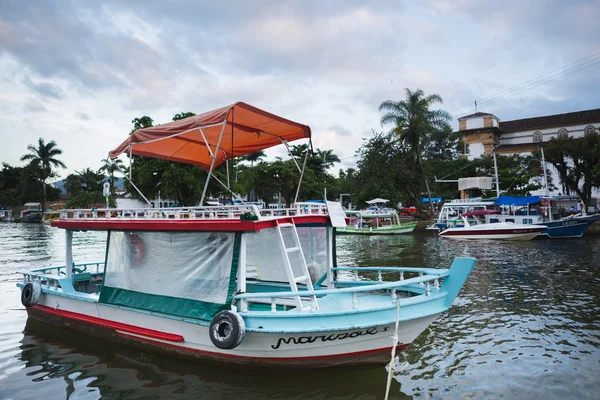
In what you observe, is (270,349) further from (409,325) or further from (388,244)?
(388,244)

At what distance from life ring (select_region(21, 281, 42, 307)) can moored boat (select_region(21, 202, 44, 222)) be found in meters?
56.8

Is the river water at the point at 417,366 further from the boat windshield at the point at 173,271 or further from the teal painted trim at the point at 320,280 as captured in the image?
the teal painted trim at the point at 320,280

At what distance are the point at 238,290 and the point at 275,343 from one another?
1.04m

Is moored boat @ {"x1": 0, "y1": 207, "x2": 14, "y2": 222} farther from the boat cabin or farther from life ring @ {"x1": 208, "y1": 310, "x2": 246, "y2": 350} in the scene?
life ring @ {"x1": 208, "y1": 310, "x2": 246, "y2": 350}

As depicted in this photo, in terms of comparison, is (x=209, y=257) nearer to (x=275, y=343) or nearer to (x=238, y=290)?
(x=238, y=290)

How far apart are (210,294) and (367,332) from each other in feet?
8.78

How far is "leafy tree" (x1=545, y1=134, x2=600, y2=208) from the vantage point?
30625 millimetres

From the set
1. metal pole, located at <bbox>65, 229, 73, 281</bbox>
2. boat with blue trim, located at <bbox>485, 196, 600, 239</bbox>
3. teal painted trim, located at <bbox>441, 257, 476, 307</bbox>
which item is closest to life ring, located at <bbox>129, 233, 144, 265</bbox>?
metal pole, located at <bbox>65, 229, 73, 281</bbox>

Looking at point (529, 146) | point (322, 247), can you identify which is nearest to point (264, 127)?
point (322, 247)

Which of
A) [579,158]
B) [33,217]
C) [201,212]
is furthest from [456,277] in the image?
[33,217]

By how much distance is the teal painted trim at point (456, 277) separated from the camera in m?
6.49

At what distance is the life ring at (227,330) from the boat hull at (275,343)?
264 mm

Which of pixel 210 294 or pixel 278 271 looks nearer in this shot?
pixel 210 294

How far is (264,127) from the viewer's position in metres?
8.66
